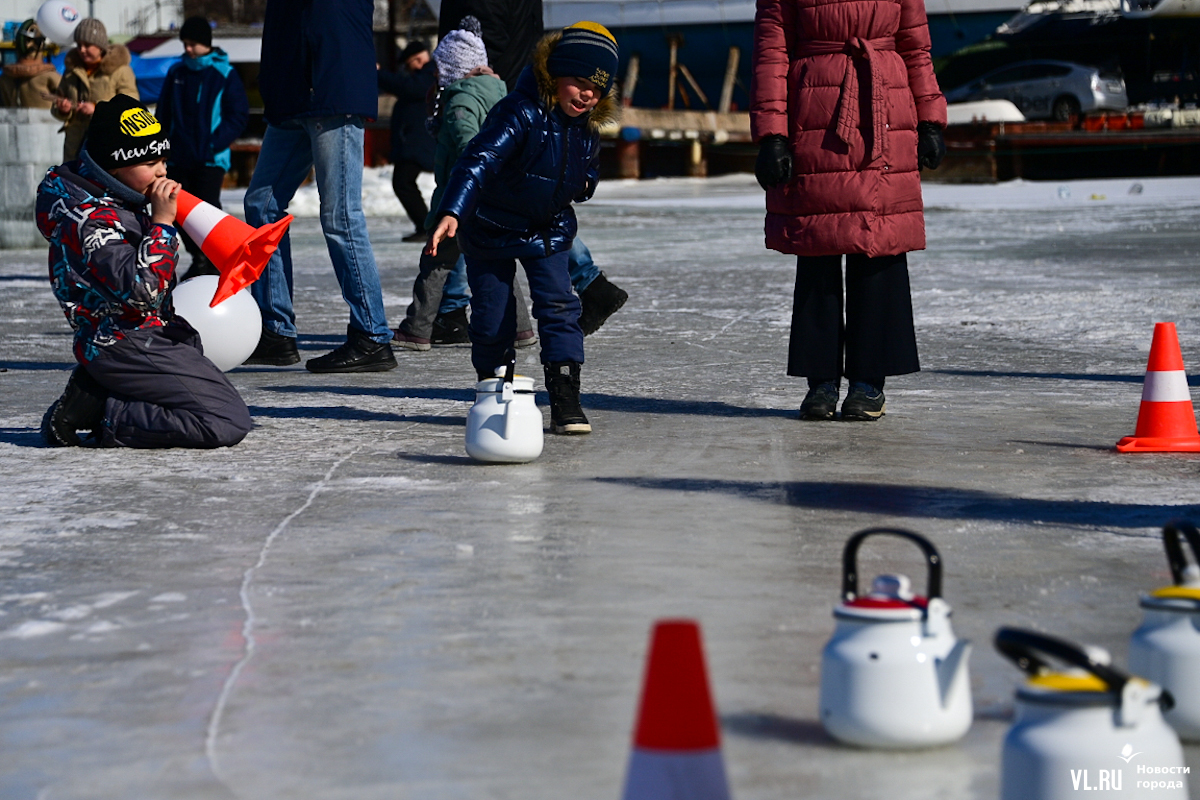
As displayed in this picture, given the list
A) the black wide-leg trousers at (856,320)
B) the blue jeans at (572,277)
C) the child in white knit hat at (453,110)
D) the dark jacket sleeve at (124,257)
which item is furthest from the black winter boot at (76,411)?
the black wide-leg trousers at (856,320)

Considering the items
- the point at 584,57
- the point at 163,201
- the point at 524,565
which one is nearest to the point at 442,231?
the point at 584,57

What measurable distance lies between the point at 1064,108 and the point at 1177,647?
3139 centimetres

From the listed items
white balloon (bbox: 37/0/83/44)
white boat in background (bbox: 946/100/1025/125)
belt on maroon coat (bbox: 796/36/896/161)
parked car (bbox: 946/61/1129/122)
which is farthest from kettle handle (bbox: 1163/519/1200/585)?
parked car (bbox: 946/61/1129/122)

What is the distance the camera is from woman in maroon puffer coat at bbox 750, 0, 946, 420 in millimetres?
5492

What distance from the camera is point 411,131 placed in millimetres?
14398

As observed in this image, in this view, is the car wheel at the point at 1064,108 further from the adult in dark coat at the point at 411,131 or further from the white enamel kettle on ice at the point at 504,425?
the white enamel kettle on ice at the point at 504,425

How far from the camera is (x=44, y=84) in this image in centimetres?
1356

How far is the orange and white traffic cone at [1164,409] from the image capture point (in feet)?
16.4

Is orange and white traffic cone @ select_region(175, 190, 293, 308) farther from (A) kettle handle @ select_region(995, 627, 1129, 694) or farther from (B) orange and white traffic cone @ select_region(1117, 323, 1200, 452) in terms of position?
(A) kettle handle @ select_region(995, 627, 1129, 694)

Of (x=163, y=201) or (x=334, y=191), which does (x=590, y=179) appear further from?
(x=334, y=191)

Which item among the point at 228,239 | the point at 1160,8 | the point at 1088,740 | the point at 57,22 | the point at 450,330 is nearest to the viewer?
the point at 1088,740

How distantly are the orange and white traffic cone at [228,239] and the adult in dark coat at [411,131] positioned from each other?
8340mm

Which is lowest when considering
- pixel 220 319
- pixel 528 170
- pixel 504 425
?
pixel 504 425

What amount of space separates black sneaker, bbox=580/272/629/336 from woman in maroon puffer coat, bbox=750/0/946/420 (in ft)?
4.34
